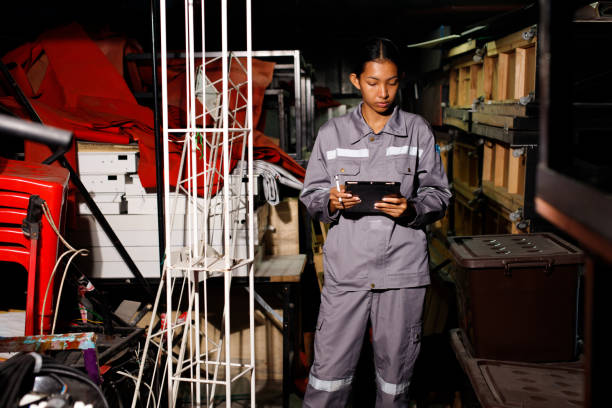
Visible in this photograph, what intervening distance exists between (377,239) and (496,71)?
2.57m

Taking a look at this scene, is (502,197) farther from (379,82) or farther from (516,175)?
(379,82)

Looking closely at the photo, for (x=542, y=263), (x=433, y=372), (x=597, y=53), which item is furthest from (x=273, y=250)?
(x=597, y=53)

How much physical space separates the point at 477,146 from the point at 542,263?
8.00 ft

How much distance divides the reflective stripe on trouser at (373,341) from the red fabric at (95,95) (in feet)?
5.07

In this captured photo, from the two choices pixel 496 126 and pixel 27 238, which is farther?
pixel 496 126

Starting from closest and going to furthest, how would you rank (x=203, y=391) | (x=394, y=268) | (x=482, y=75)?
1. (x=394, y=268)
2. (x=203, y=391)
3. (x=482, y=75)

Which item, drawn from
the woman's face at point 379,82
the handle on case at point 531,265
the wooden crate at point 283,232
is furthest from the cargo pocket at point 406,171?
the wooden crate at point 283,232

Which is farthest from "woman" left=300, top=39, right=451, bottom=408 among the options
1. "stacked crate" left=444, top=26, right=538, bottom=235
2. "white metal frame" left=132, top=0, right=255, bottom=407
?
"stacked crate" left=444, top=26, right=538, bottom=235

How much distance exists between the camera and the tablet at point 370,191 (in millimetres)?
2754

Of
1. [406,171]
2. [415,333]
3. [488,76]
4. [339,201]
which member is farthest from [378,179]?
[488,76]

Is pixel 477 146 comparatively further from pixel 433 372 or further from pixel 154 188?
pixel 154 188

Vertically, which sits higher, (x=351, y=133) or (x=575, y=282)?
(x=351, y=133)

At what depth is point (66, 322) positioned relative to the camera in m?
3.47

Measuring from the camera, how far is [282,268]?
4.22m
